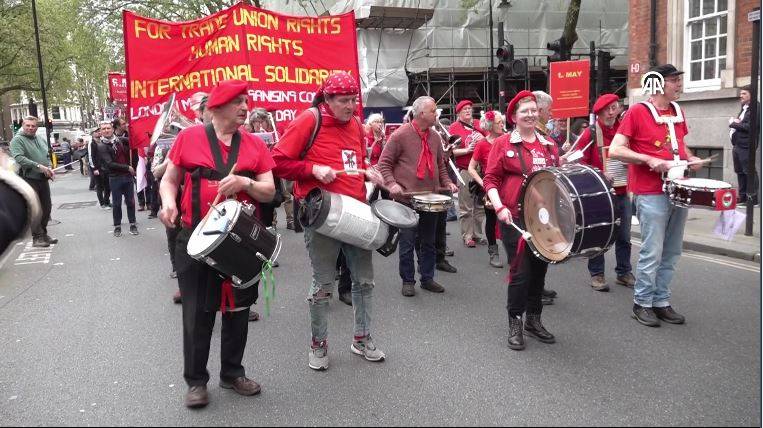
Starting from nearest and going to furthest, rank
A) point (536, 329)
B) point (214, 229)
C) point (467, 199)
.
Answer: point (214, 229) < point (536, 329) < point (467, 199)

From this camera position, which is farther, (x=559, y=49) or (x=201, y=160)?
(x=559, y=49)

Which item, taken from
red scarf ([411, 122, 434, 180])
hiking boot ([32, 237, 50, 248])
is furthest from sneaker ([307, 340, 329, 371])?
hiking boot ([32, 237, 50, 248])

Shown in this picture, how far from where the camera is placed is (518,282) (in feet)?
14.5

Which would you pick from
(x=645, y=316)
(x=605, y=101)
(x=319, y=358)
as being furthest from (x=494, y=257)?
(x=319, y=358)

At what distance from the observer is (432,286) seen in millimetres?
6129

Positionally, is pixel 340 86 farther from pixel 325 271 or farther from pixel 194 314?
pixel 194 314

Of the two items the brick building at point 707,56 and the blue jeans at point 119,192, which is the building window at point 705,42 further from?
the blue jeans at point 119,192

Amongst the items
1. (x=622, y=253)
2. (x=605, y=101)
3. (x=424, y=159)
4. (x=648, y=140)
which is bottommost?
(x=622, y=253)

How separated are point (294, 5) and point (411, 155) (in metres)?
25.1

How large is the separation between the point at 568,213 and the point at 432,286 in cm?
233

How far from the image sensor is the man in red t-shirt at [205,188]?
346 cm

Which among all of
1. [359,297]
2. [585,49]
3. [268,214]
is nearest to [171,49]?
[268,214]

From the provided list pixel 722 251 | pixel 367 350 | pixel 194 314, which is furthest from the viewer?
pixel 722 251

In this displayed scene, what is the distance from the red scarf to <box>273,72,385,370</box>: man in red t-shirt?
1738mm
